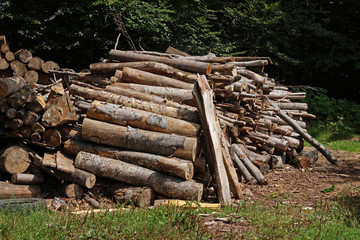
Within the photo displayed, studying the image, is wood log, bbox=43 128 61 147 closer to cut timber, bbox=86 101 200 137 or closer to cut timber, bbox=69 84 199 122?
cut timber, bbox=86 101 200 137

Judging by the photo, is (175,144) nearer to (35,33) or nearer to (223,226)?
(223,226)

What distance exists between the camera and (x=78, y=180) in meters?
6.84

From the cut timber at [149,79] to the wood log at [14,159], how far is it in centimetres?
274

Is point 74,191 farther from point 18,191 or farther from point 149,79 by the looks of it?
point 149,79

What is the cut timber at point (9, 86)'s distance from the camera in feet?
22.2

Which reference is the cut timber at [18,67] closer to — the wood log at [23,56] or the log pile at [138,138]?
the wood log at [23,56]

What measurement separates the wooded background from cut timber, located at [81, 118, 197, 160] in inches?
313

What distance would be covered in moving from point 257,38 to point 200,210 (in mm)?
14641

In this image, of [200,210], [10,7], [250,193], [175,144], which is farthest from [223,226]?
[10,7]

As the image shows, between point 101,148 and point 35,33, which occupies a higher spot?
point 35,33

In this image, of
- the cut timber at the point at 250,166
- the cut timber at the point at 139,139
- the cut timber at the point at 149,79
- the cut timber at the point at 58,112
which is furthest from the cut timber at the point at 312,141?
the cut timber at the point at 58,112

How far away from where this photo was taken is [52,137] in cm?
712

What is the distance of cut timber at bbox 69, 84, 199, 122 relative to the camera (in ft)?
23.4

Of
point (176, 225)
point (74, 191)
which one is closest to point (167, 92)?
point (74, 191)
